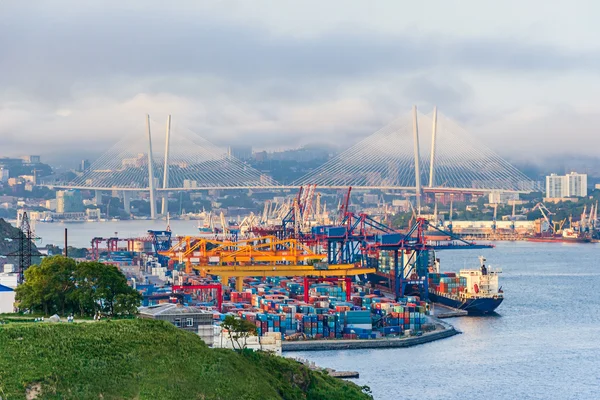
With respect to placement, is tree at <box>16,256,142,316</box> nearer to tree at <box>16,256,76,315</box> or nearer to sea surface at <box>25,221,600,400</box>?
tree at <box>16,256,76,315</box>

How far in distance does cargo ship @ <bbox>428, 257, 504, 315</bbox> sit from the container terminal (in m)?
0.02

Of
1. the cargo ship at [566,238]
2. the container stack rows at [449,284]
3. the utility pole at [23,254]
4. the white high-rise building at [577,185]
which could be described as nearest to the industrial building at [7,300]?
the utility pole at [23,254]

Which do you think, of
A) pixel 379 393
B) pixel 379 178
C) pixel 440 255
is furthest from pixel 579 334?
pixel 379 178

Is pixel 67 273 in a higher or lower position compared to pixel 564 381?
higher

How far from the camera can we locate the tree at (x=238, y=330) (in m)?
11.4

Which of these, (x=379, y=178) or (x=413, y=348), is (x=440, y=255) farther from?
(x=413, y=348)

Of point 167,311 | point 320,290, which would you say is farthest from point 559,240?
point 167,311

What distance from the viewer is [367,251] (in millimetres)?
27719

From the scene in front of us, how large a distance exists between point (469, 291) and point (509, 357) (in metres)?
6.58

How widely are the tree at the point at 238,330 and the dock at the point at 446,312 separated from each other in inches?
384

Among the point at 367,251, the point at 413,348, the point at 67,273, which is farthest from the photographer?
the point at 367,251

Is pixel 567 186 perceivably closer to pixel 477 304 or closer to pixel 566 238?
pixel 566 238

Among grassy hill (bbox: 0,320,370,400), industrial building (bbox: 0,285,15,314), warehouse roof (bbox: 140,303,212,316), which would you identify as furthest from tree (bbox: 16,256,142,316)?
grassy hill (bbox: 0,320,370,400)

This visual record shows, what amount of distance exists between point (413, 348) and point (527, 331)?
2298 millimetres
